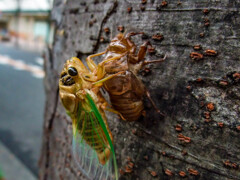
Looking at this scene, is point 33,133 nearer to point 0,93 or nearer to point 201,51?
point 0,93

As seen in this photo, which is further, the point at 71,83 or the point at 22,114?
the point at 22,114

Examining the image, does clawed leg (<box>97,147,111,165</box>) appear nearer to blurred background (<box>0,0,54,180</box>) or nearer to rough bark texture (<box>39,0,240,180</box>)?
rough bark texture (<box>39,0,240,180</box>)

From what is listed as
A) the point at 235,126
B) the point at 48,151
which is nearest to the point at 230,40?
the point at 235,126

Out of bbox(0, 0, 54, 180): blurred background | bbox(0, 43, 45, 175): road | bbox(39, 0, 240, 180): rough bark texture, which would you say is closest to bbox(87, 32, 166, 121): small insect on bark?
bbox(39, 0, 240, 180): rough bark texture

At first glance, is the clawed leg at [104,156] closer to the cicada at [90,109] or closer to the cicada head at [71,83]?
the cicada at [90,109]

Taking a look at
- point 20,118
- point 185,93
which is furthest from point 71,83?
point 20,118

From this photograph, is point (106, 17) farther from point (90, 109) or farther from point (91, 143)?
point (91, 143)

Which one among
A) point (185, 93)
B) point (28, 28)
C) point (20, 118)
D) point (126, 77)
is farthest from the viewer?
point (28, 28)
